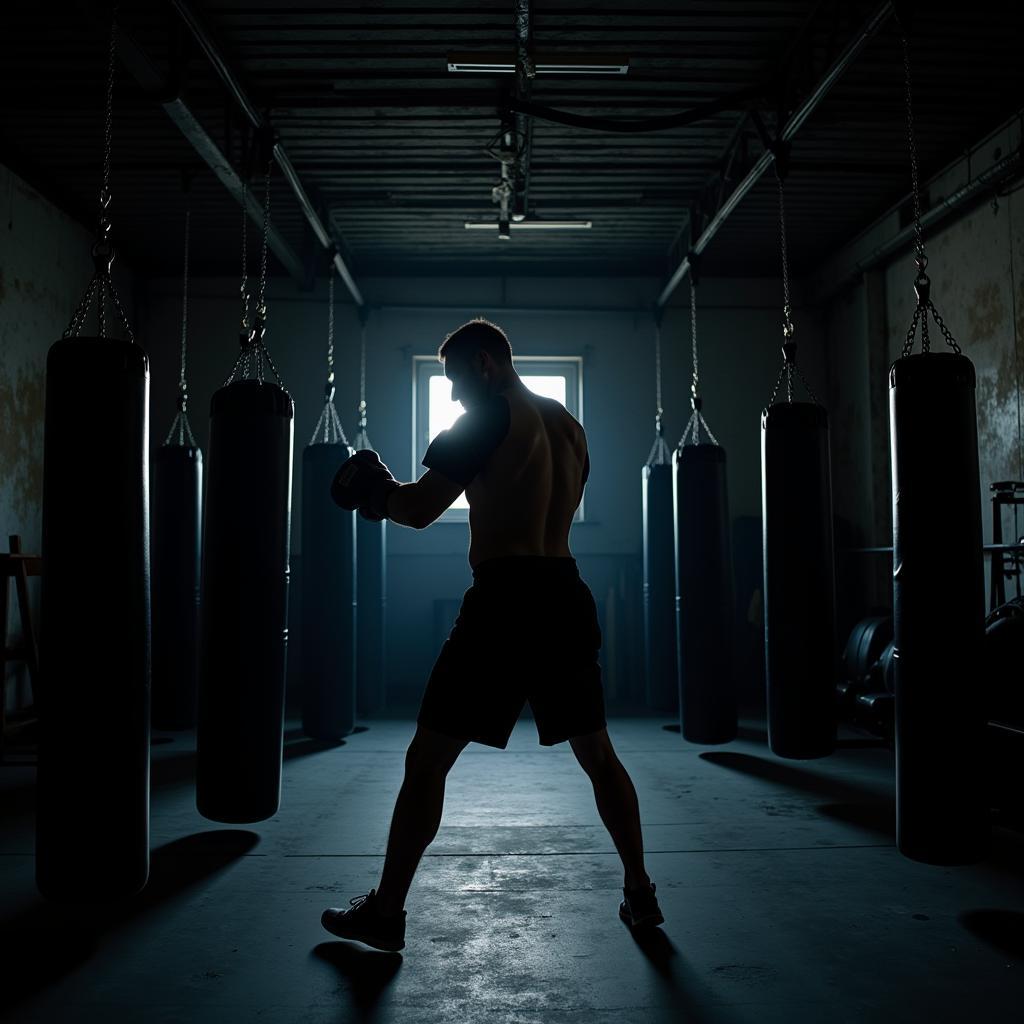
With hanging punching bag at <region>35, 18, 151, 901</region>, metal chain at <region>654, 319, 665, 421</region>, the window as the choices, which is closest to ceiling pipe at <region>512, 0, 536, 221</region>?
the window

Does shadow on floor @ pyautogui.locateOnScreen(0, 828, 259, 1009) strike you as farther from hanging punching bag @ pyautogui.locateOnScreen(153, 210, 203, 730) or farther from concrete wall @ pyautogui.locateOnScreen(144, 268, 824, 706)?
concrete wall @ pyautogui.locateOnScreen(144, 268, 824, 706)

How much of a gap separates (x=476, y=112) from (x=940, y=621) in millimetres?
3744

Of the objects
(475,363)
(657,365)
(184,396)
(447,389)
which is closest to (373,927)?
(475,363)

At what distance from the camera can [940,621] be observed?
7.41 feet

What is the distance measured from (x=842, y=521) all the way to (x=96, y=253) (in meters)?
5.82

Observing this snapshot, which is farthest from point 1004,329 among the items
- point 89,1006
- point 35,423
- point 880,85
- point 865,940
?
point 35,423

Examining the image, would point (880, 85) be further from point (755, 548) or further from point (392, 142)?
point (755, 548)

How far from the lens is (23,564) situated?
477cm

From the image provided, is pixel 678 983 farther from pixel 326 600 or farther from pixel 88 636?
pixel 326 600

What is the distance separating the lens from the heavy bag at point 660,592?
5457 millimetres

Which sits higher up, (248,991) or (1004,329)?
(1004,329)

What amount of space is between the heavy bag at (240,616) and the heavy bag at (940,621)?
175 cm

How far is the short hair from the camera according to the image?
87.2 inches

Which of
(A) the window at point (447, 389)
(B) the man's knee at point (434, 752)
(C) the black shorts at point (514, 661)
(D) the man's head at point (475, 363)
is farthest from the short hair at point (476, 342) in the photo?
(A) the window at point (447, 389)
